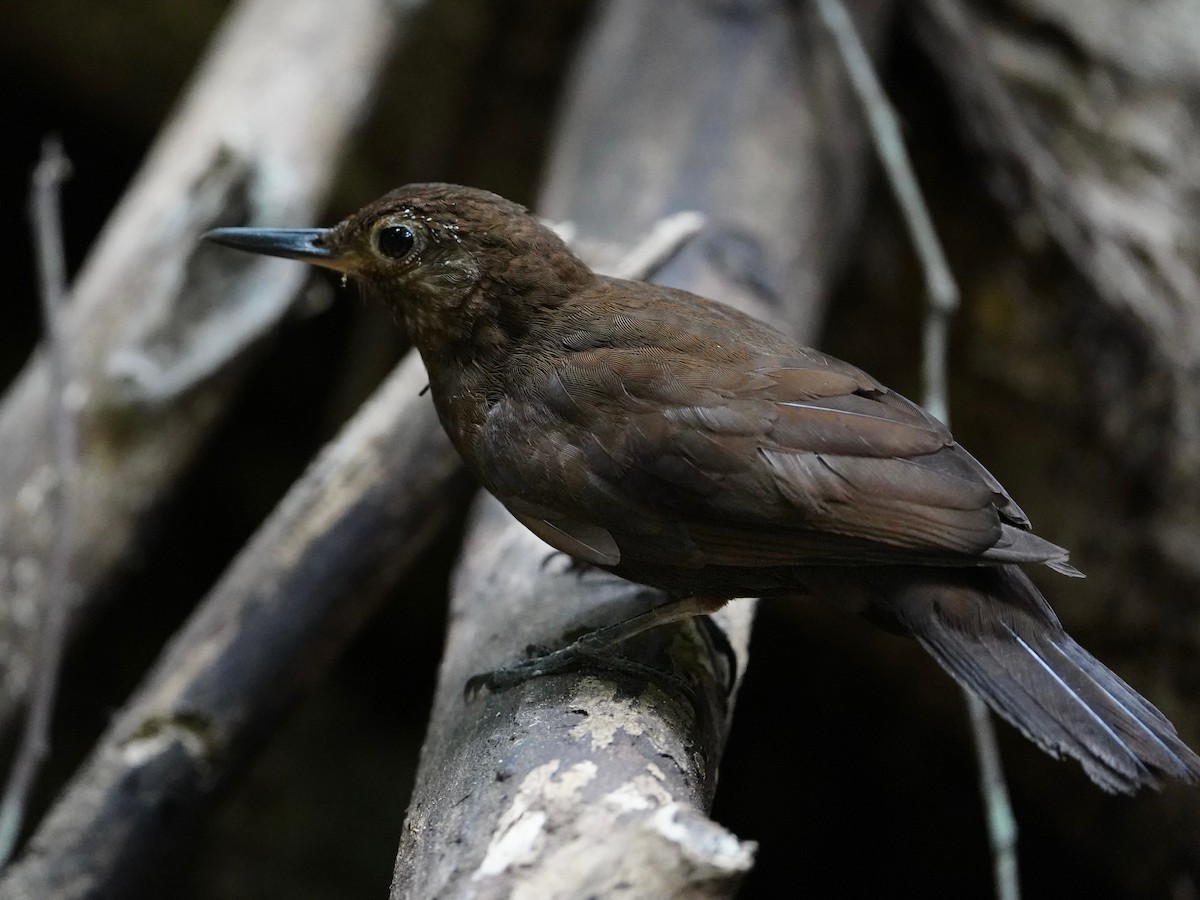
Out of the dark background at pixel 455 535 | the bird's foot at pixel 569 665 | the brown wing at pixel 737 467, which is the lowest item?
the dark background at pixel 455 535

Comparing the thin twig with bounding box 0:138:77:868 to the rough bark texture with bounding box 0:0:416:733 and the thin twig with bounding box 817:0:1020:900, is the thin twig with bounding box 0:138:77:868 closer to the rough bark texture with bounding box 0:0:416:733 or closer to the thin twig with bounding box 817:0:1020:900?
the rough bark texture with bounding box 0:0:416:733

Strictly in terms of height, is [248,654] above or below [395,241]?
below

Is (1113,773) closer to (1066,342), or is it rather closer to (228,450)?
(1066,342)

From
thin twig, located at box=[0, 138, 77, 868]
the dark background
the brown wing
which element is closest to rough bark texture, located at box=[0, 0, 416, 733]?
thin twig, located at box=[0, 138, 77, 868]

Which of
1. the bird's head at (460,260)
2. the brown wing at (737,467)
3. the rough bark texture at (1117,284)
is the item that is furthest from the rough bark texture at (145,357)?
the rough bark texture at (1117,284)

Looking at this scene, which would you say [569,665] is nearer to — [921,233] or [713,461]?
[713,461]

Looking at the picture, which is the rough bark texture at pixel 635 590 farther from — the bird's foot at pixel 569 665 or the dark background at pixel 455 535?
the dark background at pixel 455 535

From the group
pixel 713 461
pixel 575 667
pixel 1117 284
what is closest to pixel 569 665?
pixel 575 667
